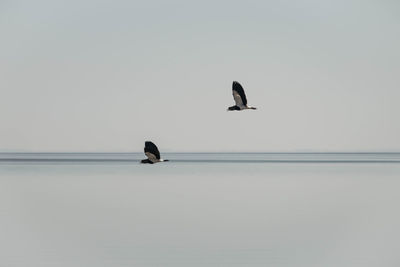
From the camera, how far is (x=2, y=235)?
2.96 m

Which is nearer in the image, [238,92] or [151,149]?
[238,92]

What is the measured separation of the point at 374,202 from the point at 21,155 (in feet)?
8.66

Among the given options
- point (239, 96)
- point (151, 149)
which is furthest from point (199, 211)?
point (239, 96)

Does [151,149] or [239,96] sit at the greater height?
[239,96]

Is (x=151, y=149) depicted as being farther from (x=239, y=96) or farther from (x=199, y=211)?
(x=239, y=96)

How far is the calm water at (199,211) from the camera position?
2.82 meters

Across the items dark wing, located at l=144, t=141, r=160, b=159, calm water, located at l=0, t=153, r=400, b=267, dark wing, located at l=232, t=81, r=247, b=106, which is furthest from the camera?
dark wing, located at l=144, t=141, r=160, b=159

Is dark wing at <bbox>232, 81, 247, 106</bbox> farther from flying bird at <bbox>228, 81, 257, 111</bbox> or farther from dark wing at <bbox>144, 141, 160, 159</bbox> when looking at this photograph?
dark wing at <bbox>144, 141, 160, 159</bbox>

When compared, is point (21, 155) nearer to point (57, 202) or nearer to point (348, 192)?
point (57, 202)

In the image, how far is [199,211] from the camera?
11.3 ft

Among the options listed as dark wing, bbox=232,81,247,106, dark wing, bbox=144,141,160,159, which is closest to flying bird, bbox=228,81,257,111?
dark wing, bbox=232,81,247,106

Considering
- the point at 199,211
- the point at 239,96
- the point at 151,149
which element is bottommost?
the point at 199,211

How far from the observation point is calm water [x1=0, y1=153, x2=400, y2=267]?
282cm

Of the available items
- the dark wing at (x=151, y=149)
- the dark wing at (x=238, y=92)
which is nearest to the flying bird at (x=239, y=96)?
the dark wing at (x=238, y=92)
